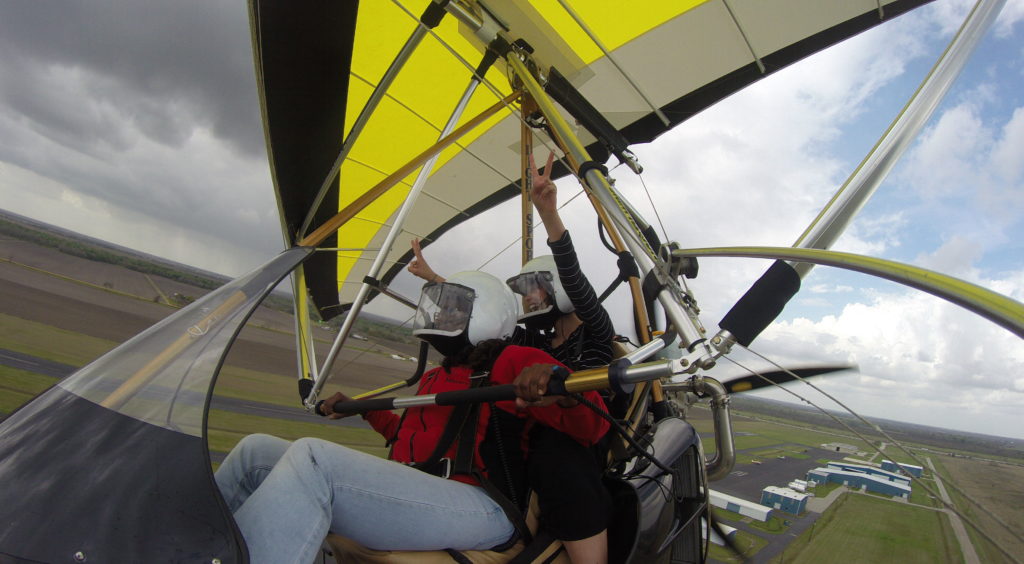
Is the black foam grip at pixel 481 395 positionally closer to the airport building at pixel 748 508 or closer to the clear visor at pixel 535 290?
the clear visor at pixel 535 290

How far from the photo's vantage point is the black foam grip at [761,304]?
1.34m

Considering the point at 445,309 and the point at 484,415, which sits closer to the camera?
the point at 484,415

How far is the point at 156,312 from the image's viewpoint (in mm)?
21750

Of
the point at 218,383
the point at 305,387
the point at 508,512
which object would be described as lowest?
the point at 218,383

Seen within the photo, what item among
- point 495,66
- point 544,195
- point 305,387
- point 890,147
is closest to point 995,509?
point 890,147

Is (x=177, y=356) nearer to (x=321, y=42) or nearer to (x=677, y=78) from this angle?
(x=321, y=42)

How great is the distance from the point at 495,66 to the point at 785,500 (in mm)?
15027

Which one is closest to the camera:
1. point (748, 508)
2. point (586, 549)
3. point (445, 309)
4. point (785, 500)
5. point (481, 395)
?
point (481, 395)

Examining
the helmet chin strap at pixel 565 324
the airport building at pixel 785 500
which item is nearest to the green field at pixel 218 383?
the helmet chin strap at pixel 565 324

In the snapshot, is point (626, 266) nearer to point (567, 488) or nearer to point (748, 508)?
point (567, 488)

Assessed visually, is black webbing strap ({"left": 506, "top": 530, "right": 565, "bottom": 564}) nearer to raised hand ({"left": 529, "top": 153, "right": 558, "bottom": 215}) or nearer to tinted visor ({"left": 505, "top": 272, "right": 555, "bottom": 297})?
raised hand ({"left": 529, "top": 153, "right": 558, "bottom": 215})

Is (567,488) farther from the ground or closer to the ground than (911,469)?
closer to the ground

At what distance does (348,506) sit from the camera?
4.34 feet

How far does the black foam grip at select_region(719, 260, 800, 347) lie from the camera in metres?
1.34
